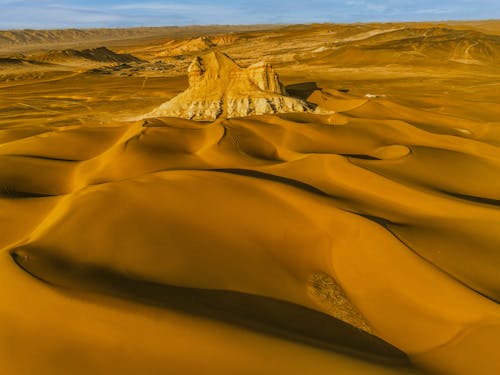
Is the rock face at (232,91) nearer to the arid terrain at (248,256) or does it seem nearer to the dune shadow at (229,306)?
the arid terrain at (248,256)

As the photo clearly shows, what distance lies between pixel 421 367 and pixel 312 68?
54.6m

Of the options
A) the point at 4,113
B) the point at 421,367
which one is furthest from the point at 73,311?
the point at 4,113

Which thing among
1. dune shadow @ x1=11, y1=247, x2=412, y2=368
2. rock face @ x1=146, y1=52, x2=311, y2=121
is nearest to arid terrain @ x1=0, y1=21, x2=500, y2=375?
dune shadow @ x1=11, y1=247, x2=412, y2=368

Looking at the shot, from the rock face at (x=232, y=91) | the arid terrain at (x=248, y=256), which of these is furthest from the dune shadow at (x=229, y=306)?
the rock face at (x=232, y=91)

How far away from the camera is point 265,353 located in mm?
4102

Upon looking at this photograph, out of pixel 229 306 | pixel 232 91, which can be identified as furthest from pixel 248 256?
pixel 232 91

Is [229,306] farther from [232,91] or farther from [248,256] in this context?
[232,91]

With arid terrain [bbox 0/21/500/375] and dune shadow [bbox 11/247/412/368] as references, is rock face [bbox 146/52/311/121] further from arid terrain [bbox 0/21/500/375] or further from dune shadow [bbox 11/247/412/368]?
dune shadow [bbox 11/247/412/368]

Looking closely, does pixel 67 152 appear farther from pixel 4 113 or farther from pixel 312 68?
pixel 312 68

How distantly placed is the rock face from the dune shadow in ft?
60.6

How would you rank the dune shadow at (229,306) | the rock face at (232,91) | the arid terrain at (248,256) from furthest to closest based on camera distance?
the rock face at (232,91) < the dune shadow at (229,306) < the arid terrain at (248,256)

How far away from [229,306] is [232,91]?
20.1 meters

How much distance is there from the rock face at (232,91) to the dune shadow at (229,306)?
1848cm

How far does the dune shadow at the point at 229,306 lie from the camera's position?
4590 millimetres
